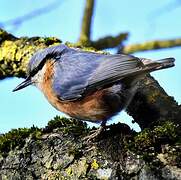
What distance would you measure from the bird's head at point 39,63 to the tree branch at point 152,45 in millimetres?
1387

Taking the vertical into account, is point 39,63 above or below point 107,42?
below

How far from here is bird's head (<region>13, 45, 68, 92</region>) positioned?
4.19 meters

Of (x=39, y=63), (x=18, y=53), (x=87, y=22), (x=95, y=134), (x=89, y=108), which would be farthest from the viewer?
(x=87, y=22)

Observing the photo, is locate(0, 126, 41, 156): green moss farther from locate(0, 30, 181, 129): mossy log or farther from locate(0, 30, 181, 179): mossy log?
locate(0, 30, 181, 129): mossy log

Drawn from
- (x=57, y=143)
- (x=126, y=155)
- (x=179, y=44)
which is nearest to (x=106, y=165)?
(x=126, y=155)

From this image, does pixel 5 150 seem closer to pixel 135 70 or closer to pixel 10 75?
pixel 135 70

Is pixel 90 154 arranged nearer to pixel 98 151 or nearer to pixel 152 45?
pixel 98 151

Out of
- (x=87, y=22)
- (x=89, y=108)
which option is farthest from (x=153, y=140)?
(x=87, y=22)

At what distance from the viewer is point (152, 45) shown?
5367mm

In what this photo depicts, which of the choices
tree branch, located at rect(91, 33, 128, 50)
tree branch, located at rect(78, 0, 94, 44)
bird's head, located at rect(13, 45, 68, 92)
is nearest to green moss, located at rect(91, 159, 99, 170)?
bird's head, located at rect(13, 45, 68, 92)

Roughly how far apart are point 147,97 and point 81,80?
1.84ft

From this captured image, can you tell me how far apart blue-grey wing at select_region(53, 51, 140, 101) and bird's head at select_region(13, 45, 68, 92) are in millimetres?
110

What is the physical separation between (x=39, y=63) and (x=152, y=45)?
5.34ft

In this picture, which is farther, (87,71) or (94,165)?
(87,71)
